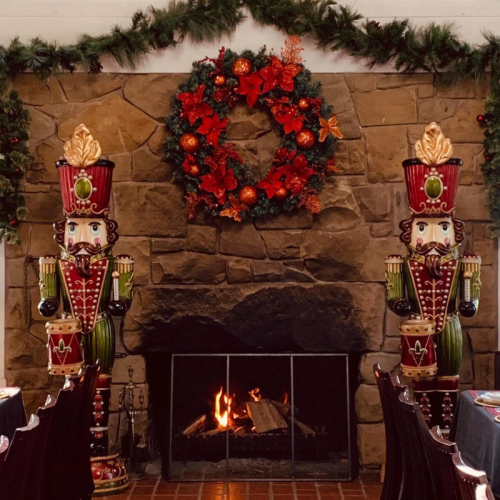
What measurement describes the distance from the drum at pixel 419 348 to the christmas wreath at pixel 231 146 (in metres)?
0.85

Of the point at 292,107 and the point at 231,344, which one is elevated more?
the point at 292,107

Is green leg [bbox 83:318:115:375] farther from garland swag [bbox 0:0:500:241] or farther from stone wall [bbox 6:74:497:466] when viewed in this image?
garland swag [bbox 0:0:500:241]

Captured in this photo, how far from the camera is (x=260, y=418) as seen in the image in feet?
13.9

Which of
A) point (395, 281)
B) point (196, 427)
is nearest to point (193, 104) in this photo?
point (395, 281)

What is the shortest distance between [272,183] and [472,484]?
2607 millimetres

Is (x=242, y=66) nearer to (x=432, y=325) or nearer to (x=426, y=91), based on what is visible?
(x=426, y=91)

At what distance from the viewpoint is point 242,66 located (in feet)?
13.1

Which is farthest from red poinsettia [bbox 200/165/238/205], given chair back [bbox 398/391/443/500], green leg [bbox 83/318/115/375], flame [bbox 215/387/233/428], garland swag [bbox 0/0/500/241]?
chair back [bbox 398/391/443/500]

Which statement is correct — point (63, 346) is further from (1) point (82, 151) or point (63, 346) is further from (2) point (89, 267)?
(1) point (82, 151)

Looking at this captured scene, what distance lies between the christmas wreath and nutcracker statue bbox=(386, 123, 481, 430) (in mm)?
566

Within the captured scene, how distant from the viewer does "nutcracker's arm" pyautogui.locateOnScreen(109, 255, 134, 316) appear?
12.0 feet

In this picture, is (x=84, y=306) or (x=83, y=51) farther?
(x=83, y=51)

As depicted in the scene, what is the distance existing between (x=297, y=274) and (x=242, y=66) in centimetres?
113

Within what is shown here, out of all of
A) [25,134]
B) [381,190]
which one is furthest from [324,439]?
[25,134]
